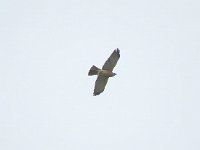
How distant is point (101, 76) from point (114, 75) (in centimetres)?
83

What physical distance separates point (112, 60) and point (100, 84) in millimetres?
1921

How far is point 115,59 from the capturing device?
66.2 meters

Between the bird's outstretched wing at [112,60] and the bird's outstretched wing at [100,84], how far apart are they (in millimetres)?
778

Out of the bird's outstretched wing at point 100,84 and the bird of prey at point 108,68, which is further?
the bird's outstretched wing at point 100,84

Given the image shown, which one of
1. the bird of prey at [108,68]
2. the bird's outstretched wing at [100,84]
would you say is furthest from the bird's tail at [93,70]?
the bird's outstretched wing at [100,84]

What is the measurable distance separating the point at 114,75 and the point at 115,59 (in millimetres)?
1065

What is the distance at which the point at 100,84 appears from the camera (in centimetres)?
6706

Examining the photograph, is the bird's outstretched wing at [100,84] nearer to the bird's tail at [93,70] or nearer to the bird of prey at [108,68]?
the bird of prey at [108,68]

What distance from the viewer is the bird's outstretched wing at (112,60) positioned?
217 ft

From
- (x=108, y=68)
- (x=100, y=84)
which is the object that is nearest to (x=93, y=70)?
(x=108, y=68)

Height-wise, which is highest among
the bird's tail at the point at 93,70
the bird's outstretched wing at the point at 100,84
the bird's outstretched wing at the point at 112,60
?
the bird's outstretched wing at the point at 112,60

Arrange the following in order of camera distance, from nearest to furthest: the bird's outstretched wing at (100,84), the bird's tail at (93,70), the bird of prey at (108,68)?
1. the bird's tail at (93,70)
2. the bird of prey at (108,68)
3. the bird's outstretched wing at (100,84)

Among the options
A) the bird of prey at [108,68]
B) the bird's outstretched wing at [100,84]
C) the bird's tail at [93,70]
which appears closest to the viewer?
the bird's tail at [93,70]

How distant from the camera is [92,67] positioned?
6531 cm
